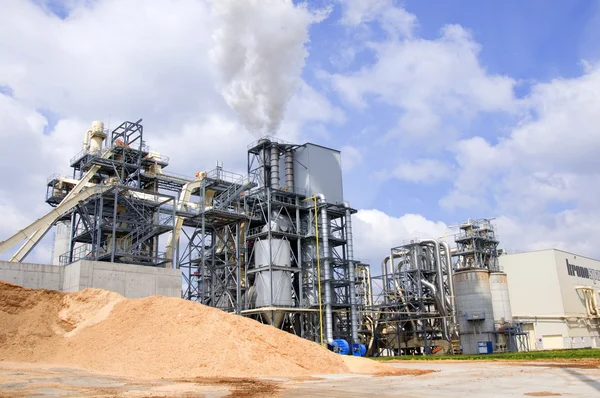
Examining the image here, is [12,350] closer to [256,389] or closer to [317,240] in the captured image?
[256,389]

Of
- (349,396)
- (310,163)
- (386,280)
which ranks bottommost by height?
(349,396)

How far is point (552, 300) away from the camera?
6288 cm

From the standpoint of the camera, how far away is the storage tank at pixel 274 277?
4247cm

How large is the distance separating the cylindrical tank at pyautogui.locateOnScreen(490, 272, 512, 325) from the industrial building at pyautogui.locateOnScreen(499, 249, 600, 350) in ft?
23.7

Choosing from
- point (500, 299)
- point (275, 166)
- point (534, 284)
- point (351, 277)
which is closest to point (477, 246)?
point (500, 299)

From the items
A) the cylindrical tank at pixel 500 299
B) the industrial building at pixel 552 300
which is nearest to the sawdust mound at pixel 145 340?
the cylindrical tank at pixel 500 299

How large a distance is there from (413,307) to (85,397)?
136ft

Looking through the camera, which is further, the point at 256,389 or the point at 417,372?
the point at 417,372

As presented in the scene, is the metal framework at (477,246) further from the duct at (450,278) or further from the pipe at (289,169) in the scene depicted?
the pipe at (289,169)

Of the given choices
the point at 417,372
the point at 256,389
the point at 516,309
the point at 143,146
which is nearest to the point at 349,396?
the point at 256,389

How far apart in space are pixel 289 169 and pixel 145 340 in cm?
2703

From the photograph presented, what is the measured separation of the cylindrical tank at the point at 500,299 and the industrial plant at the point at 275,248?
10 centimetres

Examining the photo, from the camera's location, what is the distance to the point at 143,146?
46.3 m

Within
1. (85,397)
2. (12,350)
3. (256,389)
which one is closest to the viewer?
(85,397)
